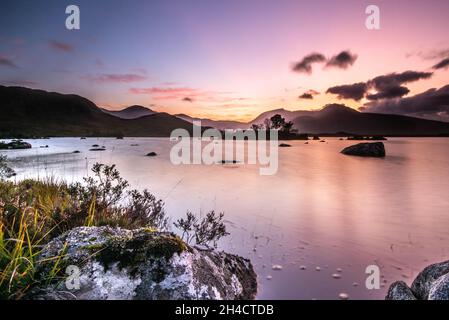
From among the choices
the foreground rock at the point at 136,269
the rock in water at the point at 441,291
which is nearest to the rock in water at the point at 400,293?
the rock in water at the point at 441,291

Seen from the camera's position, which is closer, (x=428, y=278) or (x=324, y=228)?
(x=428, y=278)

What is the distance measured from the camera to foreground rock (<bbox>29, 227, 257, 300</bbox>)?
299cm

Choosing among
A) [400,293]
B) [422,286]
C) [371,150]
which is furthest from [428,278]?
[371,150]

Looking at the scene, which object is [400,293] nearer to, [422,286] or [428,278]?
[422,286]

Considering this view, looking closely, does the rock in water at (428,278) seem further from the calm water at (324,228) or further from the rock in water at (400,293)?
the calm water at (324,228)

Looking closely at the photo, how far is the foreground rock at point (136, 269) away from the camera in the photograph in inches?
118

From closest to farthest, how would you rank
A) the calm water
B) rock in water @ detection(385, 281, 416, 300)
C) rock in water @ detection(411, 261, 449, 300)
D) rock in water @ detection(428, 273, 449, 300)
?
1. rock in water @ detection(428, 273, 449, 300)
2. rock in water @ detection(411, 261, 449, 300)
3. rock in water @ detection(385, 281, 416, 300)
4. the calm water

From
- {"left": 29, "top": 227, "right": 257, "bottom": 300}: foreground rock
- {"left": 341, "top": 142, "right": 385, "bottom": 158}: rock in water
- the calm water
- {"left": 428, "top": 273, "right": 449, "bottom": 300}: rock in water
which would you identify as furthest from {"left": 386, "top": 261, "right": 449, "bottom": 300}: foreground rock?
{"left": 341, "top": 142, "right": 385, "bottom": 158}: rock in water

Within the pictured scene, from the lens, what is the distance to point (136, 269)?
3.15 metres

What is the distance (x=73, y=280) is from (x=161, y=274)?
92 centimetres

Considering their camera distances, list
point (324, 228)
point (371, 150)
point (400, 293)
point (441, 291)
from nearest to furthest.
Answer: point (441, 291) < point (400, 293) < point (324, 228) < point (371, 150)

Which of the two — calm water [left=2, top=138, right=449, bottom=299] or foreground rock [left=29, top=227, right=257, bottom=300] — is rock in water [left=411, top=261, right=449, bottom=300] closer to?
calm water [left=2, top=138, right=449, bottom=299]

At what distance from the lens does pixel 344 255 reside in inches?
259
